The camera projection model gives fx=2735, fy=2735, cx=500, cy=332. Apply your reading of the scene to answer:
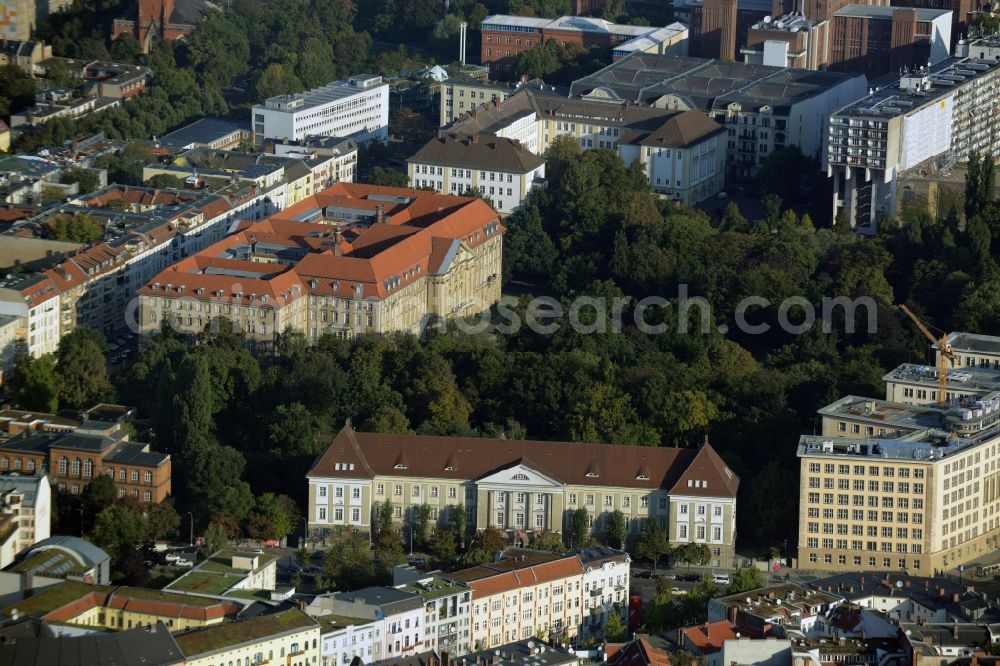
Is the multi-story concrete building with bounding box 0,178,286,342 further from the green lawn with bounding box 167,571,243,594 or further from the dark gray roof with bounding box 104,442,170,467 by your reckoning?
the green lawn with bounding box 167,571,243,594

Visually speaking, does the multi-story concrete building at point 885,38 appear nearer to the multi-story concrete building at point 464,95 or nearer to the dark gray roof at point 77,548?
the multi-story concrete building at point 464,95

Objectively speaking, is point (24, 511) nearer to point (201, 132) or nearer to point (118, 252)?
point (118, 252)

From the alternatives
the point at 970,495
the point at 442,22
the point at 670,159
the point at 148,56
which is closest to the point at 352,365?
the point at 970,495

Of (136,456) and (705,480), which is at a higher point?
(136,456)

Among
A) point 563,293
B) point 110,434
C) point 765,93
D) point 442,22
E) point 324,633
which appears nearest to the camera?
point 324,633

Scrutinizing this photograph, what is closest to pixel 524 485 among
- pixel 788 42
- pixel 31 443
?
pixel 31 443

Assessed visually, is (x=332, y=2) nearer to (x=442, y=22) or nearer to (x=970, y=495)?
(x=442, y=22)
